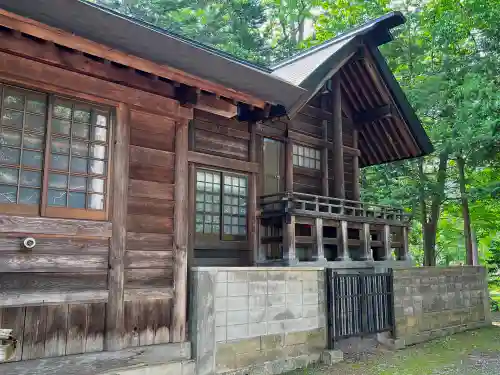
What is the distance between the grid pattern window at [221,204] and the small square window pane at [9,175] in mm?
3561

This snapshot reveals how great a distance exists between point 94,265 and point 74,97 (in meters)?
2.26

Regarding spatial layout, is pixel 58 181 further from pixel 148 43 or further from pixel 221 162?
pixel 221 162

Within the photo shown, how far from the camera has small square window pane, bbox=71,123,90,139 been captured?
5875 millimetres

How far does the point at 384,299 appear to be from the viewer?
9938mm

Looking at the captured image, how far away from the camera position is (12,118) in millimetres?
5383

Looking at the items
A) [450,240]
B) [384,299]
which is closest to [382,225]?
→ [384,299]

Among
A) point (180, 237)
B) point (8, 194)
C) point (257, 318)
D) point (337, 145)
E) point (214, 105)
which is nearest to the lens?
point (8, 194)

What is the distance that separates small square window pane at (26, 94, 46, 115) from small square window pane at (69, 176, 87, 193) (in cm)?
92

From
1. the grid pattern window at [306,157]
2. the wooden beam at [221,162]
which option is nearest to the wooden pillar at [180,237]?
the wooden beam at [221,162]

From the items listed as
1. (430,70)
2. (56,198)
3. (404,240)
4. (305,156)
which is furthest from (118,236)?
(430,70)

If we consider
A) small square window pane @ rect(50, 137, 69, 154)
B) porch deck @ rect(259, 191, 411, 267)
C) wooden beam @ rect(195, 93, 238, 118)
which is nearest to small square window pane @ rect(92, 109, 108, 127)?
small square window pane @ rect(50, 137, 69, 154)

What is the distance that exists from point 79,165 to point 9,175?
865 millimetres

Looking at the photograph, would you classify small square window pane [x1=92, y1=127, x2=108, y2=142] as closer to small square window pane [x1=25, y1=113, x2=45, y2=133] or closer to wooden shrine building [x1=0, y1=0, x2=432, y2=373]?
wooden shrine building [x1=0, y1=0, x2=432, y2=373]

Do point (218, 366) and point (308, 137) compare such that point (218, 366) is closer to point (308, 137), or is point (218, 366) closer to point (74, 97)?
point (74, 97)
